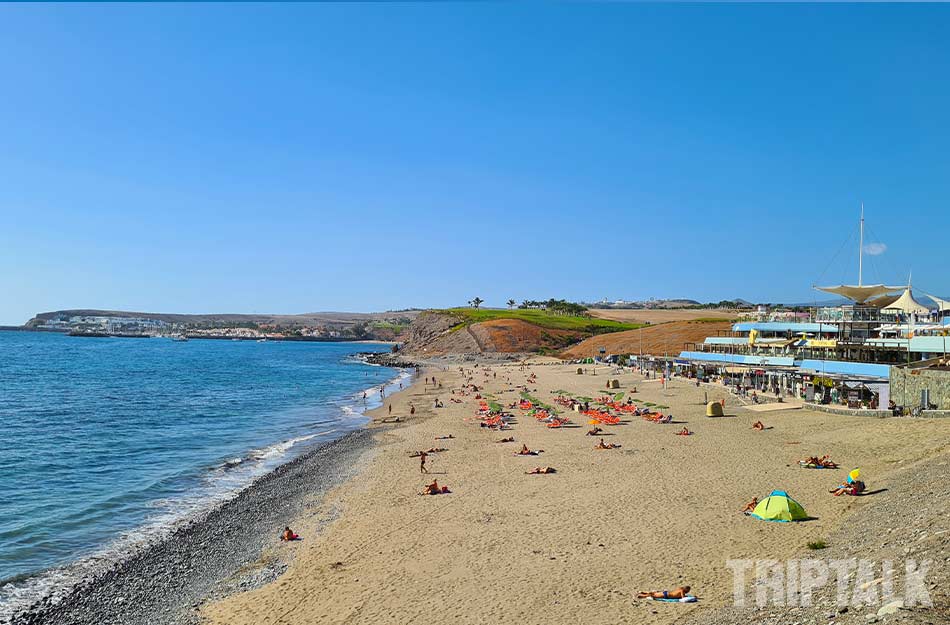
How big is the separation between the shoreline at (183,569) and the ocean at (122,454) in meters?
0.45

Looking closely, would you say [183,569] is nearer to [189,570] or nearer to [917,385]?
[189,570]

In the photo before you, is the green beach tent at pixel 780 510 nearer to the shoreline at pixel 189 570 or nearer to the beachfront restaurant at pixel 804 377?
the shoreline at pixel 189 570

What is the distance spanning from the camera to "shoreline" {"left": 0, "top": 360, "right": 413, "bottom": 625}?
12344mm

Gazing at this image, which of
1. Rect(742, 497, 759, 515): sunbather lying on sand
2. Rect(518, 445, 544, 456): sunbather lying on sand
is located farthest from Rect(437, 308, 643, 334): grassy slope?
Rect(742, 497, 759, 515): sunbather lying on sand

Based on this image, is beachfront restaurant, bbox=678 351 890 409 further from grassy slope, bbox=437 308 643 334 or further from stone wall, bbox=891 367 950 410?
grassy slope, bbox=437 308 643 334

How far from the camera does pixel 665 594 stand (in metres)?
10.7

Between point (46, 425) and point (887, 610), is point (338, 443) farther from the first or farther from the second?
point (887, 610)

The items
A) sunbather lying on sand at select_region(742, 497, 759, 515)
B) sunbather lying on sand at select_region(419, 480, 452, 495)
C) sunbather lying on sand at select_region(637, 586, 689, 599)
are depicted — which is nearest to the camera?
sunbather lying on sand at select_region(637, 586, 689, 599)

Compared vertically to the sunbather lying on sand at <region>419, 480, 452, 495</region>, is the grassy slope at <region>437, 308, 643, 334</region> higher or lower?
higher

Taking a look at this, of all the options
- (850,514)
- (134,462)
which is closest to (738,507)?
(850,514)

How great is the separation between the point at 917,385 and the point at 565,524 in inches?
777

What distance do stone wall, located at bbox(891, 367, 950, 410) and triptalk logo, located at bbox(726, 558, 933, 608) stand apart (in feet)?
61.0

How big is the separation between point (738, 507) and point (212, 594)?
42.7ft

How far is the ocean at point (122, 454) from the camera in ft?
53.7
